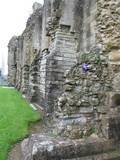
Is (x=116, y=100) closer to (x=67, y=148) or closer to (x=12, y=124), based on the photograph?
(x=67, y=148)

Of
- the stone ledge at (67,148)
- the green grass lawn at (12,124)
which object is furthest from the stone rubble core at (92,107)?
the green grass lawn at (12,124)

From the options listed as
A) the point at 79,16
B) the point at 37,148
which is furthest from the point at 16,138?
the point at 79,16

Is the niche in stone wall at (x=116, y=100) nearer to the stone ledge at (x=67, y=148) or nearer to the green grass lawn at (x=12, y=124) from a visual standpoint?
the stone ledge at (x=67, y=148)

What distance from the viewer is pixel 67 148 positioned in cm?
477

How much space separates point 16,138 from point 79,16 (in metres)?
5.97

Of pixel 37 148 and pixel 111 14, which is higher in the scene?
pixel 111 14

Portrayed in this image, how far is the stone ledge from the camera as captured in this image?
15.3ft

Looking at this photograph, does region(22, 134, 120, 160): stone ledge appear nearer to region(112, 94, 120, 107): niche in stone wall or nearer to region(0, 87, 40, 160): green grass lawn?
region(112, 94, 120, 107): niche in stone wall

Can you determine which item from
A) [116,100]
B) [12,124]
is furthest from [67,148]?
[12,124]

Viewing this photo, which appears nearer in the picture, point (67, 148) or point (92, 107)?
point (67, 148)

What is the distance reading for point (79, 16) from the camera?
466 inches

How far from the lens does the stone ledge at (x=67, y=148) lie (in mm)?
4660

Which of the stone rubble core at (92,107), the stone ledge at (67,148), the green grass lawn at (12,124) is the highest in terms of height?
the stone rubble core at (92,107)

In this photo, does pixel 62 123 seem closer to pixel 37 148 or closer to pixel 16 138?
pixel 37 148
